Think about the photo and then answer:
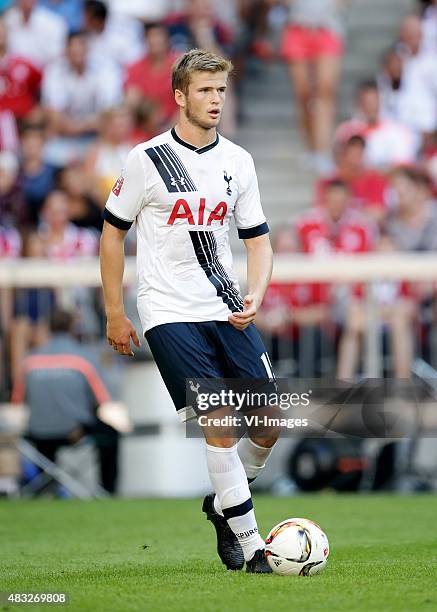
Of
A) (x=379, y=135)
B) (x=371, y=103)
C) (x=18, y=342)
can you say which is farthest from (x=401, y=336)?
(x=371, y=103)


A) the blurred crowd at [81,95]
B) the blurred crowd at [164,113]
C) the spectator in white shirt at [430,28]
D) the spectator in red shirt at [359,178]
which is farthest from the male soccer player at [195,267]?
the spectator in white shirt at [430,28]

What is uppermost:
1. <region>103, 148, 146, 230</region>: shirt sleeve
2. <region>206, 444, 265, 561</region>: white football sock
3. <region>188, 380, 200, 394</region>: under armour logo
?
<region>103, 148, 146, 230</region>: shirt sleeve

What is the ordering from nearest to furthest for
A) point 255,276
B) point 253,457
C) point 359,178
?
point 255,276 → point 253,457 → point 359,178

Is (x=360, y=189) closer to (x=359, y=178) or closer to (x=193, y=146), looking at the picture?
(x=359, y=178)

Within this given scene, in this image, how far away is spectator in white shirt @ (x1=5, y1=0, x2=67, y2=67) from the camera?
60.2 ft

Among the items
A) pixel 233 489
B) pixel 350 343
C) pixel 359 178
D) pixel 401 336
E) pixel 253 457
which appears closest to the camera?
pixel 233 489

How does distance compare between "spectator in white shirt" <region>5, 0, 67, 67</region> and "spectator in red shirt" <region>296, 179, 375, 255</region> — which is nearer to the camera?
"spectator in red shirt" <region>296, 179, 375, 255</region>

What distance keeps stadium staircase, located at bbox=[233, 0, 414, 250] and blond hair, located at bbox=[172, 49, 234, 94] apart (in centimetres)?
1103

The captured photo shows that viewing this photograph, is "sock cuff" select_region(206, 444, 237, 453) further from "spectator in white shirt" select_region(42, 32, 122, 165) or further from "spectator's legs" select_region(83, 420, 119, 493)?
"spectator in white shirt" select_region(42, 32, 122, 165)

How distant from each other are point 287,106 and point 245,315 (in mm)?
12956

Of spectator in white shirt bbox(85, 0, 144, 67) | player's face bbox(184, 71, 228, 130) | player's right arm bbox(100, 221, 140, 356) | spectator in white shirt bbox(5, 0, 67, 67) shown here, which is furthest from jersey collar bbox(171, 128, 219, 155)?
spectator in white shirt bbox(5, 0, 67, 67)

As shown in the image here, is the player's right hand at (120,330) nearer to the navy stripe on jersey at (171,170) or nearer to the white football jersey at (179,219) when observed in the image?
the white football jersey at (179,219)

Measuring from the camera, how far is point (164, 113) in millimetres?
17953

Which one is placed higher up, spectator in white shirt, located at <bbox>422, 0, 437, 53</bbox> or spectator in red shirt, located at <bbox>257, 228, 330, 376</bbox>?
spectator in white shirt, located at <bbox>422, 0, 437, 53</bbox>
